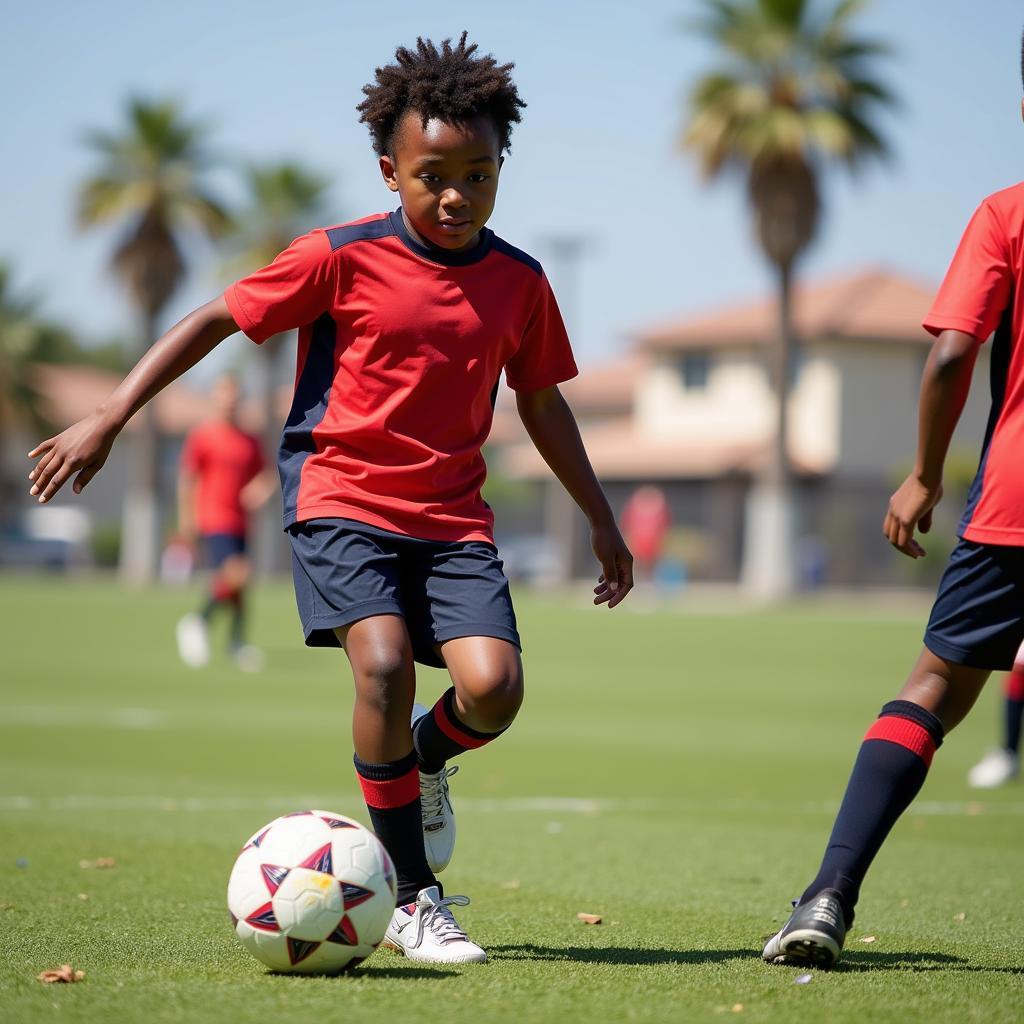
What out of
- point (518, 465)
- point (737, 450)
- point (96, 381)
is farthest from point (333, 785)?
point (96, 381)

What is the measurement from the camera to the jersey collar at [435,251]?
4.70 m

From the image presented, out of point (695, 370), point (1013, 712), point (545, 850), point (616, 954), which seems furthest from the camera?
point (695, 370)

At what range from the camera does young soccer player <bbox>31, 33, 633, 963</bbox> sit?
176 inches

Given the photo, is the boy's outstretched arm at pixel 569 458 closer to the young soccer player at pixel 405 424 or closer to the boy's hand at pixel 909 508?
the young soccer player at pixel 405 424

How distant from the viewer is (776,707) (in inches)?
538

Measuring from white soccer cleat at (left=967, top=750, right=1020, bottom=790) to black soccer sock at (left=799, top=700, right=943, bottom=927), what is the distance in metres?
4.95

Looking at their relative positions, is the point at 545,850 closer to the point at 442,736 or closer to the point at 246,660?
the point at 442,736

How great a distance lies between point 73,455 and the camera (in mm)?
4363

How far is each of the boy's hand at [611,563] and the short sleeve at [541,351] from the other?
1.57 ft

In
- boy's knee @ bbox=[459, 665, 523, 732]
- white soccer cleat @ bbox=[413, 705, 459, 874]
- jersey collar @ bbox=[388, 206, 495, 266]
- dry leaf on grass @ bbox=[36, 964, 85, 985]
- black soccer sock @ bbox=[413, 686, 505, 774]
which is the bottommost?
dry leaf on grass @ bbox=[36, 964, 85, 985]

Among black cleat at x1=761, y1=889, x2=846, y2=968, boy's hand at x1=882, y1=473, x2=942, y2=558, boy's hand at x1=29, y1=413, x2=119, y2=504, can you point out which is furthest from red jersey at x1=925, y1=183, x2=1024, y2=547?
boy's hand at x1=29, y1=413, x2=119, y2=504

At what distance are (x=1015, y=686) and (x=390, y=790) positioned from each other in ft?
17.5

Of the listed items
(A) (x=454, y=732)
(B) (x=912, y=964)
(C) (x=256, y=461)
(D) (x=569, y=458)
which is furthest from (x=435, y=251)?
(C) (x=256, y=461)

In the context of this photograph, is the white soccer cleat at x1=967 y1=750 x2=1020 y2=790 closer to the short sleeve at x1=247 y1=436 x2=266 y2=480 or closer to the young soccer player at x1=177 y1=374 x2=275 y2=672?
the young soccer player at x1=177 y1=374 x2=275 y2=672
